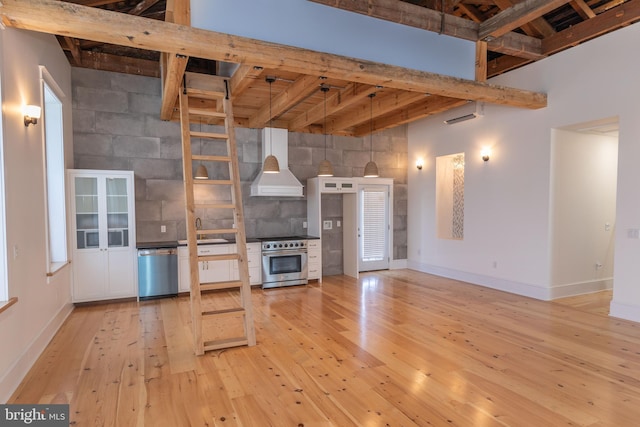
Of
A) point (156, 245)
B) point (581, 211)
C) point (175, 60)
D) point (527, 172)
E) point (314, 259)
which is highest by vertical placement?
point (175, 60)

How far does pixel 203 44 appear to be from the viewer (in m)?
3.25

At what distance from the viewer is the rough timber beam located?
282 cm

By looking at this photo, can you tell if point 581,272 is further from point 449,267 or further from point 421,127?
point 421,127

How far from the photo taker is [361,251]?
7.76m

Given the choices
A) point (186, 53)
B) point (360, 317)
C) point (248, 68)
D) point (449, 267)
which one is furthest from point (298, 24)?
point (449, 267)

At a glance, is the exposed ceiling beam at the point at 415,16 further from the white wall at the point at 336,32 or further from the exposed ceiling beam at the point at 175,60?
the exposed ceiling beam at the point at 175,60

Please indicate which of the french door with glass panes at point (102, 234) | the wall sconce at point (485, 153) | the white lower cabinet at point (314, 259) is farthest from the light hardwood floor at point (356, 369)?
the wall sconce at point (485, 153)

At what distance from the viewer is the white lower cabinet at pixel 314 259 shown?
681 centimetres

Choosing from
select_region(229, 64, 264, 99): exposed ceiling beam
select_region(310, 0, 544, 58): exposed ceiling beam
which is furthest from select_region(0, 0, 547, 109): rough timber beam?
select_region(310, 0, 544, 58): exposed ceiling beam

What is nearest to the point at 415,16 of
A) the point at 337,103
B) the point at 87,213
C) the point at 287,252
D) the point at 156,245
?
the point at 337,103

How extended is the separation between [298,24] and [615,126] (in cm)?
480

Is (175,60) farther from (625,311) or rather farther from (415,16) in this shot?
(625,311)

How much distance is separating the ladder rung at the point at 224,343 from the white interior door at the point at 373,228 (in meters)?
4.15

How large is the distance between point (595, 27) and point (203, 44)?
5.29 metres
